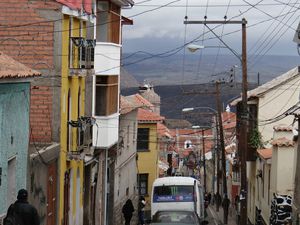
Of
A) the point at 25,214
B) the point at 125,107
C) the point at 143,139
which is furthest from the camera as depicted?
the point at 143,139

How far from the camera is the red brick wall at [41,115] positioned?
2523 centimetres

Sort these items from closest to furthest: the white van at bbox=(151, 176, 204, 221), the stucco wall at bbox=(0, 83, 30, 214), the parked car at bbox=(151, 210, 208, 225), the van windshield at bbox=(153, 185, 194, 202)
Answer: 1. the stucco wall at bbox=(0, 83, 30, 214)
2. the parked car at bbox=(151, 210, 208, 225)
3. the white van at bbox=(151, 176, 204, 221)
4. the van windshield at bbox=(153, 185, 194, 202)

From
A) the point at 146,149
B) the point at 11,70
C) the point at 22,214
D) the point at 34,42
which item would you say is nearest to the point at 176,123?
the point at 146,149

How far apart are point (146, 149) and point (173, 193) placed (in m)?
20.9

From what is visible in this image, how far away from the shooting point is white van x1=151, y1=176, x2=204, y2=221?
3769cm

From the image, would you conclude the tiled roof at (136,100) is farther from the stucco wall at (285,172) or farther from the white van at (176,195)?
the stucco wall at (285,172)

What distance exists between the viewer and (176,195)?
3831 centimetres

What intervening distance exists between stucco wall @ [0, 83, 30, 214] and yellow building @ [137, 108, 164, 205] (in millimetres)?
39036

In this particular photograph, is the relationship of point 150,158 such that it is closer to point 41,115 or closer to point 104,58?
point 104,58

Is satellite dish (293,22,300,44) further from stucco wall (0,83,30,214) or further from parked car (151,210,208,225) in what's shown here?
stucco wall (0,83,30,214)

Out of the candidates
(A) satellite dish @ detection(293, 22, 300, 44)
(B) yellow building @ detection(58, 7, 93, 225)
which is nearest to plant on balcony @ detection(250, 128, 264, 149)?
(B) yellow building @ detection(58, 7, 93, 225)

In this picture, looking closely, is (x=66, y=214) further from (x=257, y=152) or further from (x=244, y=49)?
(x=257, y=152)

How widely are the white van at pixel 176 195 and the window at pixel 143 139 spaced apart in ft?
63.3

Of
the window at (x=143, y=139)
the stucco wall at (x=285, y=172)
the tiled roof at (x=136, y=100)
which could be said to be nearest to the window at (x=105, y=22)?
the stucco wall at (x=285, y=172)
